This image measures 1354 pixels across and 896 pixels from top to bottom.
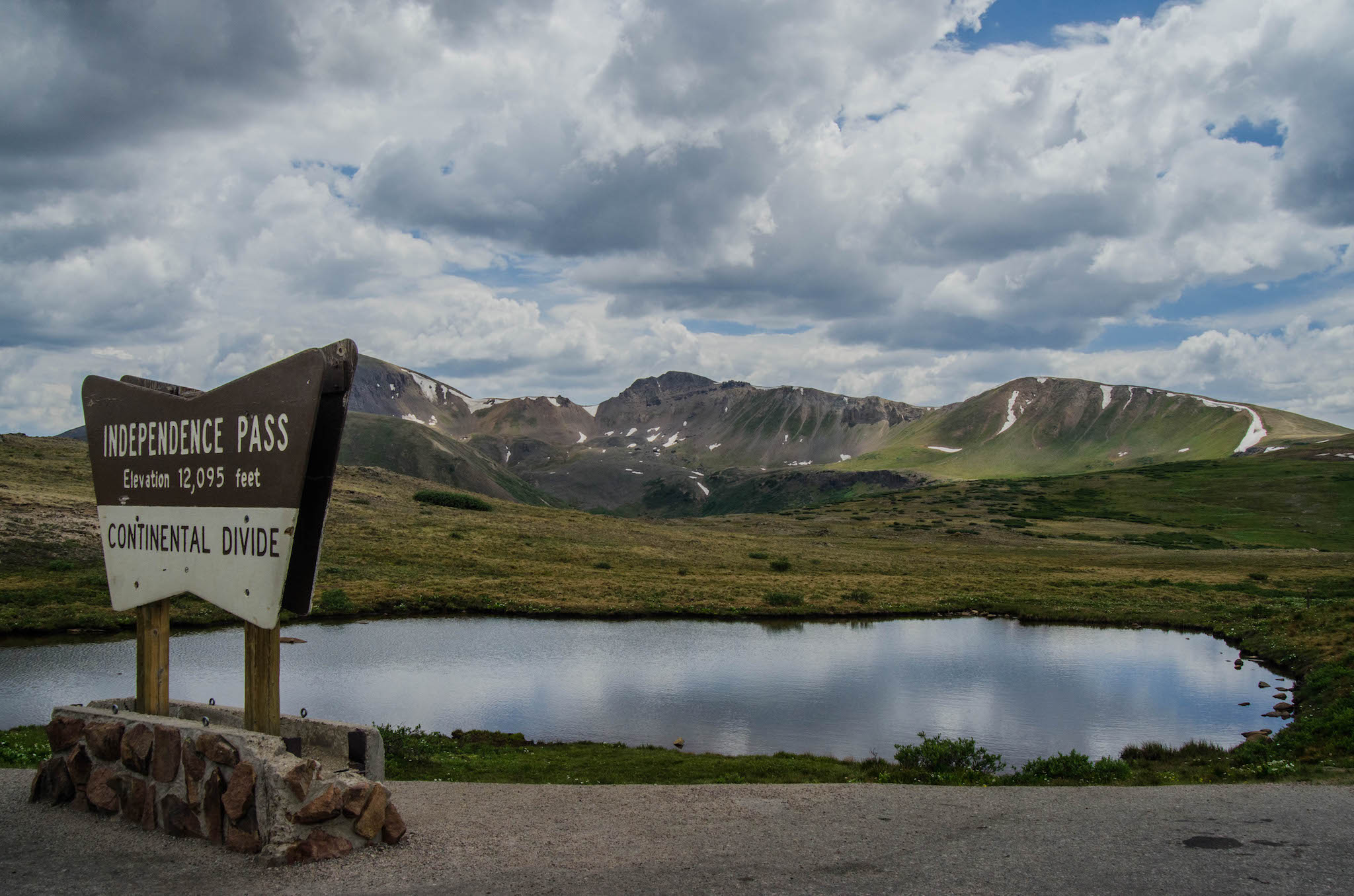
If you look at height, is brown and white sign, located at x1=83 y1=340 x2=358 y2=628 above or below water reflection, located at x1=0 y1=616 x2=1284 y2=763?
above

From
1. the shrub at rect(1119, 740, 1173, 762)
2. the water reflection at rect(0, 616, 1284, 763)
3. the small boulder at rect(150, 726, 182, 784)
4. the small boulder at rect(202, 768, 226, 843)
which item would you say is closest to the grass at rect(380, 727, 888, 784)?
the water reflection at rect(0, 616, 1284, 763)

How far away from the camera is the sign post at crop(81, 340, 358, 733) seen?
1223cm

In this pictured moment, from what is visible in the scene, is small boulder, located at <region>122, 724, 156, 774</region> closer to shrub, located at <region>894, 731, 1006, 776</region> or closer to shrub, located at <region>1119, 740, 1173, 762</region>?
shrub, located at <region>894, 731, 1006, 776</region>

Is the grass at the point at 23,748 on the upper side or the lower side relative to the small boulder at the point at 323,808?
lower

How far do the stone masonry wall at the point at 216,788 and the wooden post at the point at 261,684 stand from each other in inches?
29.0

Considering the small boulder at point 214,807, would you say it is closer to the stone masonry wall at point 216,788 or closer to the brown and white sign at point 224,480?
Result: the stone masonry wall at point 216,788

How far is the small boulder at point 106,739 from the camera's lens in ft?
41.6

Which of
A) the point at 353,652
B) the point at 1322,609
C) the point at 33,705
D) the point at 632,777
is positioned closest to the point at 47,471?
the point at 353,652

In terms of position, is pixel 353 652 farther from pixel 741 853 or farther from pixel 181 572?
pixel 741 853

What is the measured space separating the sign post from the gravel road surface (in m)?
A: 2.47

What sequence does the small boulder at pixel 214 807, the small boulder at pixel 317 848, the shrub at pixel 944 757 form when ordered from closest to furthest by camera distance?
1. the small boulder at pixel 317 848
2. the small boulder at pixel 214 807
3. the shrub at pixel 944 757

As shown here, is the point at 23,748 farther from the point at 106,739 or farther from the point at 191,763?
the point at 191,763

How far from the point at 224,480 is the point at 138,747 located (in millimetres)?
A: 3887

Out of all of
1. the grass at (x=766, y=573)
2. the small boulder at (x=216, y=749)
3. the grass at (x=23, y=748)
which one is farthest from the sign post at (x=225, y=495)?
the grass at (x=766, y=573)
